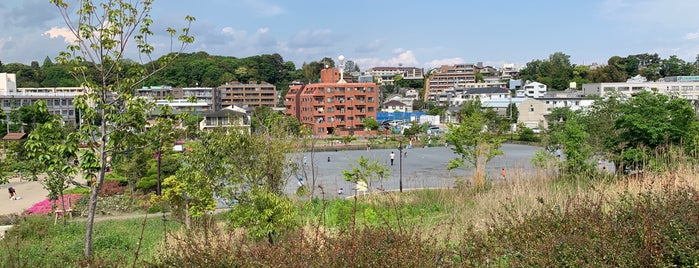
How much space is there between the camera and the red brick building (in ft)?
159

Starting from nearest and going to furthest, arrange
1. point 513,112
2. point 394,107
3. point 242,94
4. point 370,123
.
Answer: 1. point 370,123
2. point 513,112
3. point 394,107
4. point 242,94

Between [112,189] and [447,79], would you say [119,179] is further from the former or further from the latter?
[447,79]

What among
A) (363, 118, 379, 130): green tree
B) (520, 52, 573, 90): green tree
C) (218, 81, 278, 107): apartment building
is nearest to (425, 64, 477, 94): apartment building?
(520, 52, 573, 90): green tree

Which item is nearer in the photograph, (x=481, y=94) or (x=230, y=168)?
(x=230, y=168)

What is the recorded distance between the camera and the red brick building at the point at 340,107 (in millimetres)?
48375

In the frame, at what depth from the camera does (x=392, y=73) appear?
108 m

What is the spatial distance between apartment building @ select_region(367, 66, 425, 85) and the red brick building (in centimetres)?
5140

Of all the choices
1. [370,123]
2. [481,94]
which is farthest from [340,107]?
[481,94]

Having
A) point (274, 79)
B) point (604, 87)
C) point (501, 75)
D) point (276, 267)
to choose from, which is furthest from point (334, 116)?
point (501, 75)

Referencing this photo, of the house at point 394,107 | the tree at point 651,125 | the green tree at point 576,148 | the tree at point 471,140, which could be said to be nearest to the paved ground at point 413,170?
the tree at point 471,140

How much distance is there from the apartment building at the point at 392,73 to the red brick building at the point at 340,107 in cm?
5140

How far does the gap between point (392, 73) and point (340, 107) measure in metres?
61.0

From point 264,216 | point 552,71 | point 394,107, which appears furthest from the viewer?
point 552,71

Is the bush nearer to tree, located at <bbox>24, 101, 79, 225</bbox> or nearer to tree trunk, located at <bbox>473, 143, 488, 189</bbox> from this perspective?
tree trunk, located at <bbox>473, 143, 488, 189</bbox>
